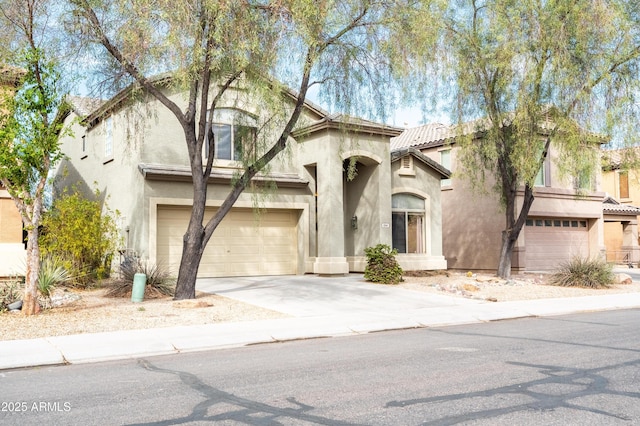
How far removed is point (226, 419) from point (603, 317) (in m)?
10.8

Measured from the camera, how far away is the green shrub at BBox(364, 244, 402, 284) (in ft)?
65.0

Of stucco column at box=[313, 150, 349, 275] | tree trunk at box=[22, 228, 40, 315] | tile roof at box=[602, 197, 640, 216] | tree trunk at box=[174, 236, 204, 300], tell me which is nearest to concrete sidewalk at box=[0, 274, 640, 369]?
stucco column at box=[313, 150, 349, 275]

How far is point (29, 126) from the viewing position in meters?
12.2

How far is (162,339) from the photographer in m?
10.3

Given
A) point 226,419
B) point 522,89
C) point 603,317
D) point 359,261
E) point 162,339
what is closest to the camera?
point 226,419

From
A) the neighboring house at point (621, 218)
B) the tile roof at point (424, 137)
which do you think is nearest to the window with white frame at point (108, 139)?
the tile roof at point (424, 137)

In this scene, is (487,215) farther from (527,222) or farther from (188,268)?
(188,268)

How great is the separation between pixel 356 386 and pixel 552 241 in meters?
24.2

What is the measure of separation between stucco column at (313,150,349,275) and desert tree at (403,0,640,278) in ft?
15.7

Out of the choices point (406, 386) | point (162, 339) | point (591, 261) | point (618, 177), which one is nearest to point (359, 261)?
point (591, 261)

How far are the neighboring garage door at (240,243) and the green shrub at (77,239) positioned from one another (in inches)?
76.1

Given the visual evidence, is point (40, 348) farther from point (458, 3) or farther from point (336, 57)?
point (458, 3)

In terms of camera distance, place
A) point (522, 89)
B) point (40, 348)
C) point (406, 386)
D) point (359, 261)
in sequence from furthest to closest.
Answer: point (359, 261) < point (522, 89) < point (40, 348) < point (406, 386)

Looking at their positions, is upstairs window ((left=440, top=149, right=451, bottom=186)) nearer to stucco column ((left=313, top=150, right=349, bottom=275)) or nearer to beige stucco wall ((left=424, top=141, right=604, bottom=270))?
beige stucco wall ((left=424, top=141, right=604, bottom=270))
